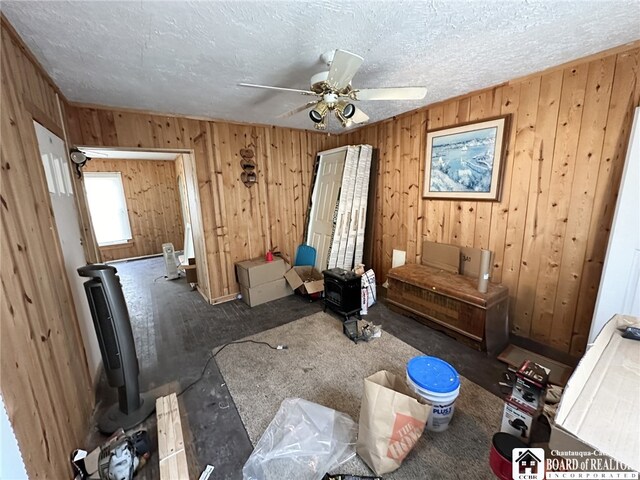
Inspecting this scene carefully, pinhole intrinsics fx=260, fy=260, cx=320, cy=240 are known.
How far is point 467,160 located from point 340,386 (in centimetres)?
241

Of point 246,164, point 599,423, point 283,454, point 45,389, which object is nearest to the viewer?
point 599,423

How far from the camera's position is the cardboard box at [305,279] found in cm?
340

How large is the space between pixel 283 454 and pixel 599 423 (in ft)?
4.55

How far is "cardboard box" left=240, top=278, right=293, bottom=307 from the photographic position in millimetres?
3365

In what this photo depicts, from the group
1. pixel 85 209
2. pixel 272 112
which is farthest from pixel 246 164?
pixel 85 209

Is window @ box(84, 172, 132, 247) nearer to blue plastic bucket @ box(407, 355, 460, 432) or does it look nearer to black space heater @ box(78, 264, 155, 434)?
black space heater @ box(78, 264, 155, 434)

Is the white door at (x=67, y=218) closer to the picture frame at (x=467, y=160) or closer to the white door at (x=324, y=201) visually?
the white door at (x=324, y=201)

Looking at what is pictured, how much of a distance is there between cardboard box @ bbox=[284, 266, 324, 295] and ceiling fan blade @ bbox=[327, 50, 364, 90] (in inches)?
93.1

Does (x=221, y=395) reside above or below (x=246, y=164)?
below

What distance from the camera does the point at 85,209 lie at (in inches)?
102

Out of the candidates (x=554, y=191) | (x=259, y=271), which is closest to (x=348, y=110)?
(x=554, y=191)

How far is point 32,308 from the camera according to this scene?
121 cm

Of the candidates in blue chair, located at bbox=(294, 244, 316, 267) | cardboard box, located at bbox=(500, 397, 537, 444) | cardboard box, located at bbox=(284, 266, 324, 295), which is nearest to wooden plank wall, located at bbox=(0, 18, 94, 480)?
cardboard box, located at bbox=(500, 397, 537, 444)

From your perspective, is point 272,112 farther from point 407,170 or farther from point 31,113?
point 31,113
